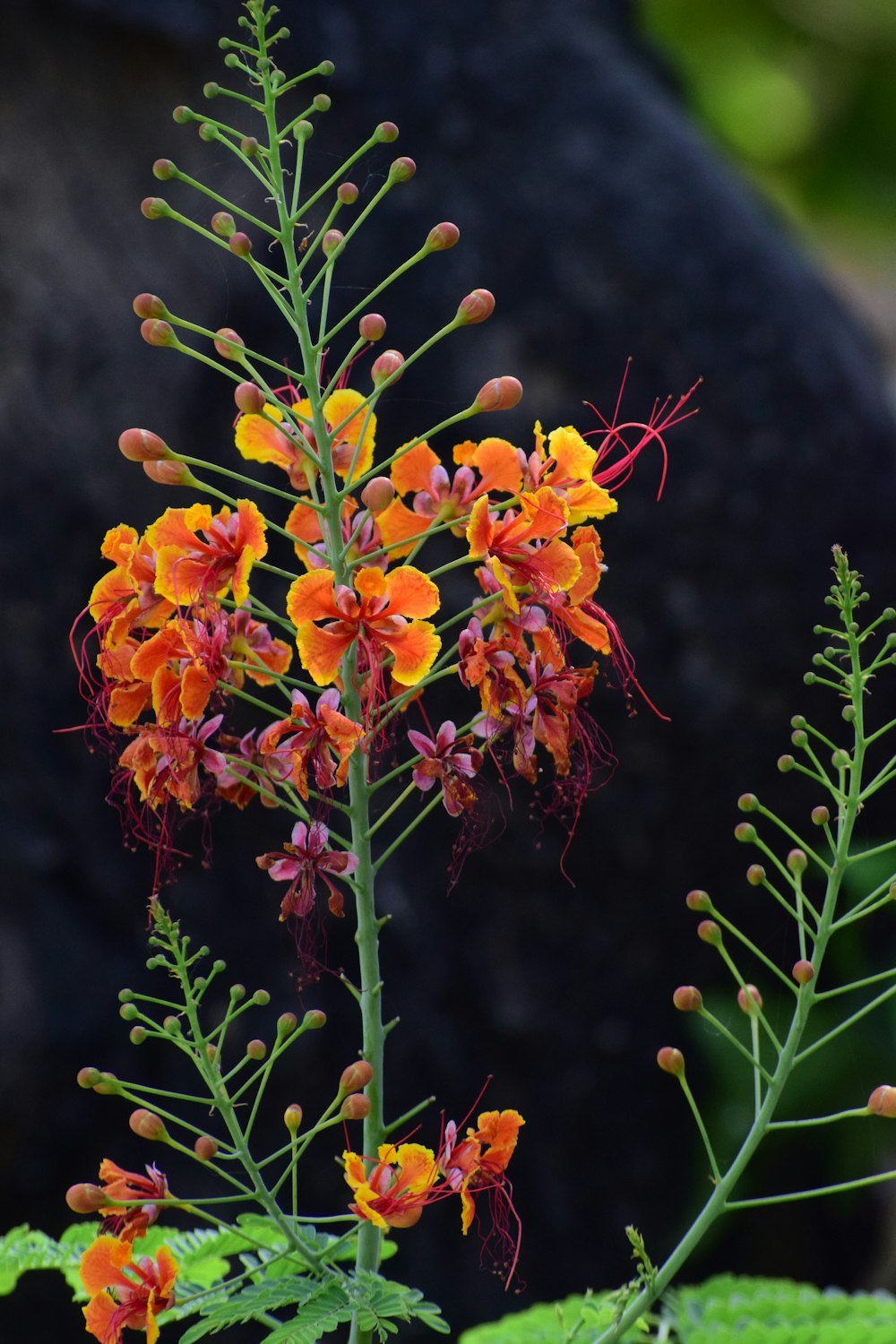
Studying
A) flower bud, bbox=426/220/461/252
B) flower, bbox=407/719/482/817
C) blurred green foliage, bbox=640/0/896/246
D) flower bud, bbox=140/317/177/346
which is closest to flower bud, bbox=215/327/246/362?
flower bud, bbox=140/317/177/346

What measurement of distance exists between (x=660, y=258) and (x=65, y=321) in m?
2.31

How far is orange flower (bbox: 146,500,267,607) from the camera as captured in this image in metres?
1.61

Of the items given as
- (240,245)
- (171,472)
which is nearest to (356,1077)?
(171,472)

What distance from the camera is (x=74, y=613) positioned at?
453cm

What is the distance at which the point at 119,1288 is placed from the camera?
160cm

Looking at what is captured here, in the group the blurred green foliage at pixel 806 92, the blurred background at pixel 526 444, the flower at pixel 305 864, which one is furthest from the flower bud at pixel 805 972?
the blurred green foliage at pixel 806 92

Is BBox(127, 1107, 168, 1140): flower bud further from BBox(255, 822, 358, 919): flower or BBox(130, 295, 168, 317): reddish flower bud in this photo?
BBox(130, 295, 168, 317): reddish flower bud

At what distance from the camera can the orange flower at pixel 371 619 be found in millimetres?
1574

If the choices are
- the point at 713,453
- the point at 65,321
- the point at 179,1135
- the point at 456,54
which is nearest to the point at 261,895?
the point at 179,1135

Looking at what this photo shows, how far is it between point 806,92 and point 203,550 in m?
10.9

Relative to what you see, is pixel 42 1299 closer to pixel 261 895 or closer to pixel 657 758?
pixel 261 895

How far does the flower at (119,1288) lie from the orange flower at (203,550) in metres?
0.75

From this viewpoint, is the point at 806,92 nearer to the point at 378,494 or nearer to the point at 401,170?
the point at 401,170

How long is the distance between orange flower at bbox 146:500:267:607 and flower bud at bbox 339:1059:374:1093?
1.82 feet
